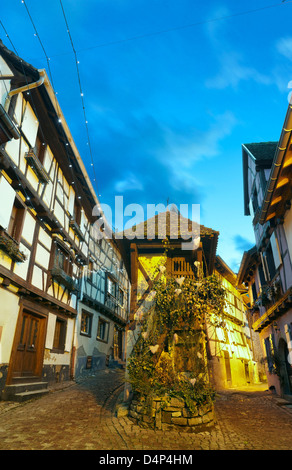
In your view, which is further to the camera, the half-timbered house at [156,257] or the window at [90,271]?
the window at [90,271]

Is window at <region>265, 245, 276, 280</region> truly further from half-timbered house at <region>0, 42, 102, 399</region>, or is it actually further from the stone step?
the stone step

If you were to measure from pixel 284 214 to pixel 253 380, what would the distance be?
17.6 metres

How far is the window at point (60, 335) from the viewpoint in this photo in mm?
11844

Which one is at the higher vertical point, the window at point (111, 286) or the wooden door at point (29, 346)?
the window at point (111, 286)

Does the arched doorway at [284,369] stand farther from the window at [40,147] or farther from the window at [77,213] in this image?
the window at [40,147]

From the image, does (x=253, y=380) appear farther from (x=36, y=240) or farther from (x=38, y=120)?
(x=38, y=120)

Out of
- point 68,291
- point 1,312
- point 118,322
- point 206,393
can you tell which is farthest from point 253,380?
point 1,312

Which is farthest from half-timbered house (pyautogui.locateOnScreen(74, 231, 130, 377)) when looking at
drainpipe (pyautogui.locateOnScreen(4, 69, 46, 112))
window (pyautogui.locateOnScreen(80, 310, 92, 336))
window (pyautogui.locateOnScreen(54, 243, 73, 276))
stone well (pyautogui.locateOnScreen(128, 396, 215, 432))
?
stone well (pyautogui.locateOnScreen(128, 396, 215, 432))

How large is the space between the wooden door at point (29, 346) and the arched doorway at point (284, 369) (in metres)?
8.53

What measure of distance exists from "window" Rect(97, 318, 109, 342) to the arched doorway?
32.4 feet

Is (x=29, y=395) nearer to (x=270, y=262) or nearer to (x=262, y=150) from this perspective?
(x=270, y=262)

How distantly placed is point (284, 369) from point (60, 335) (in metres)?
8.75

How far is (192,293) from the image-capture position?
7277 mm

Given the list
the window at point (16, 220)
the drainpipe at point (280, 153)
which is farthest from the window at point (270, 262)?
the window at point (16, 220)
